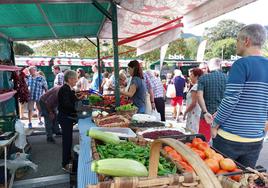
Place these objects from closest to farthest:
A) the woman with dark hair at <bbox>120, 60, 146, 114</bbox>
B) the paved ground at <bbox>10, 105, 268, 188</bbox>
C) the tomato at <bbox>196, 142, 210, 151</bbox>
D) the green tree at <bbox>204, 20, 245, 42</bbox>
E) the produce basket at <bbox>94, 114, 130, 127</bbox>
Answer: the tomato at <bbox>196, 142, 210, 151</bbox> < the produce basket at <bbox>94, 114, 130, 127</bbox> < the woman with dark hair at <bbox>120, 60, 146, 114</bbox> < the paved ground at <bbox>10, 105, 268, 188</bbox> < the green tree at <bbox>204, 20, 245, 42</bbox>

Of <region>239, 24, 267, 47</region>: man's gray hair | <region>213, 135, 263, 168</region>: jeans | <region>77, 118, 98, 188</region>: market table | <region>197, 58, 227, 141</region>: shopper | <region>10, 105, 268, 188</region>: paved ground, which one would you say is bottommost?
<region>10, 105, 268, 188</region>: paved ground

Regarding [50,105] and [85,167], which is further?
[50,105]

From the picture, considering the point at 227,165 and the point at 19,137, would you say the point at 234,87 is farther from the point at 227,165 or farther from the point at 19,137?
the point at 19,137

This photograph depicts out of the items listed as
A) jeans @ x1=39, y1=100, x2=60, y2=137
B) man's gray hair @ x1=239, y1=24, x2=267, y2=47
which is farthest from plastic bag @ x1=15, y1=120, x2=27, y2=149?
man's gray hair @ x1=239, y1=24, x2=267, y2=47

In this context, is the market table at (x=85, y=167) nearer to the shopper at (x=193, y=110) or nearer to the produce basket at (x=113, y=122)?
the produce basket at (x=113, y=122)

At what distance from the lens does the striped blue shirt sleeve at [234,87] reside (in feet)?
6.20

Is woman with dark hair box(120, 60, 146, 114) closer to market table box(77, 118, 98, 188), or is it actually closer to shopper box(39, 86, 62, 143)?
market table box(77, 118, 98, 188)

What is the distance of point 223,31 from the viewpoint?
Result: 180ft

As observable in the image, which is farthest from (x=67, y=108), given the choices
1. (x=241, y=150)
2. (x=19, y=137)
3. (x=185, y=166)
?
(x=185, y=166)

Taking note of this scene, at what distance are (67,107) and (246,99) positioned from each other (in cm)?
289

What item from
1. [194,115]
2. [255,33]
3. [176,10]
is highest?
[176,10]

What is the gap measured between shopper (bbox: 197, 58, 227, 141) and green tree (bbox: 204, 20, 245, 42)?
5188cm

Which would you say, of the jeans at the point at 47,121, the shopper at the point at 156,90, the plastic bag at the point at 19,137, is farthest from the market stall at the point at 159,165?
the shopper at the point at 156,90

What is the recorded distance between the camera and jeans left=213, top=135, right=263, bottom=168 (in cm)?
202
